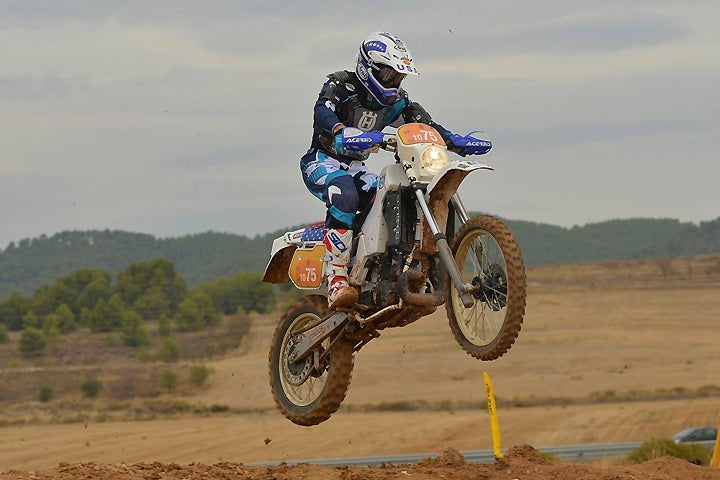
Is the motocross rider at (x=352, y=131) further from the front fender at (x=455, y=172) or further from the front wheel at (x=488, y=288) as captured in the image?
the front wheel at (x=488, y=288)

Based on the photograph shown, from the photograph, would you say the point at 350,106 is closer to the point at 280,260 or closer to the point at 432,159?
the point at 432,159

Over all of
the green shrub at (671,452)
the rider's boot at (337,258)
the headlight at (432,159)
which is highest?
the headlight at (432,159)

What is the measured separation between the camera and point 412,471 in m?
12.3

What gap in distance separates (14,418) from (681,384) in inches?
1332

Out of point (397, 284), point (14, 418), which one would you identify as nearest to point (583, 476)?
point (397, 284)

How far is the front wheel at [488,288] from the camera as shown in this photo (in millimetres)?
10898

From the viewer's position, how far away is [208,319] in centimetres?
8094

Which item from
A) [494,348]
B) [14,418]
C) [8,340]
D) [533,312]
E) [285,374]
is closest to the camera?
[494,348]

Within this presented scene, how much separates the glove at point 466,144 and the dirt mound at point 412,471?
334cm

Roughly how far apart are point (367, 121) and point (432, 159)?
145 cm

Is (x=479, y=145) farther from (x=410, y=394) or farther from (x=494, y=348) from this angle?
(x=410, y=394)

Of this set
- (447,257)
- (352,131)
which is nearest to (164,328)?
(352,131)

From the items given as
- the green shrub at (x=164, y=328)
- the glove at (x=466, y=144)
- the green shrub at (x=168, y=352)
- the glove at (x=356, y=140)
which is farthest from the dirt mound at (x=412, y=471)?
the green shrub at (x=164, y=328)

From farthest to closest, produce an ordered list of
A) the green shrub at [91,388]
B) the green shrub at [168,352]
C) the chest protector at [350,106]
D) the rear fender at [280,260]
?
the green shrub at [168,352] < the green shrub at [91,388] < the rear fender at [280,260] < the chest protector at [350,106]
